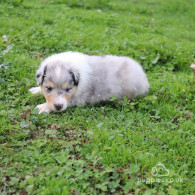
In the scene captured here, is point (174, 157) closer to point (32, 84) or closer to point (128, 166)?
point (128, 166)

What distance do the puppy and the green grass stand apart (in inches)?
7.8

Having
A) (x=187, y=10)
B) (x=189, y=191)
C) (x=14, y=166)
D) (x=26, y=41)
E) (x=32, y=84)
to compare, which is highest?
(x=187, y=10)

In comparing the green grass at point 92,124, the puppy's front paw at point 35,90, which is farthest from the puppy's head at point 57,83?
the puppy's front paw at point 35,90

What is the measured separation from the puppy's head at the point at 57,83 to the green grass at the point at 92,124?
8.6 inches

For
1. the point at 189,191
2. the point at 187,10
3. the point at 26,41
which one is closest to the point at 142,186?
the point at 189,191

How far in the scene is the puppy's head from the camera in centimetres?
406

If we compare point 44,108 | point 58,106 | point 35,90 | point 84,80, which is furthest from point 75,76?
point 35,90

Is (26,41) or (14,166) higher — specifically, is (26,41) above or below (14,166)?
above

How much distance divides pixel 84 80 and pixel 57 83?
62 cm

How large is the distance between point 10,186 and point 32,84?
7.83ft

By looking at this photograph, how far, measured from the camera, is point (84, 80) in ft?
14.9

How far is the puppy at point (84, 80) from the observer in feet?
13.5

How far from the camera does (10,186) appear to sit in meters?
2.76

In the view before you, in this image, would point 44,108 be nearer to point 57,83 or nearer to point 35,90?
point 57,83
